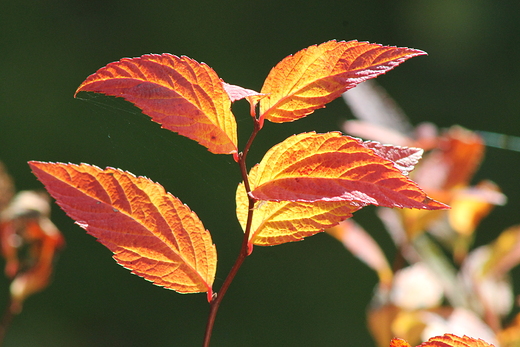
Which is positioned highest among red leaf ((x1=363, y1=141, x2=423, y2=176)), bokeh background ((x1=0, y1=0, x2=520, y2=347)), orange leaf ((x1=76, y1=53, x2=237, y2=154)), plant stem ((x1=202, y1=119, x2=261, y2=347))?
orange leaf ((x1=76, y1=53, x2=237, y2=154))

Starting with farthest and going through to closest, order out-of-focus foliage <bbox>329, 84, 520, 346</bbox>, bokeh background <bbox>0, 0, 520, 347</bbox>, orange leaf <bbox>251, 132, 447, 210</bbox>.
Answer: bokeh background <bbox>0, 0, 520, 347</bbox>
out-of-focus foliage <bbox>329, 84, 520, 346</bbox>
orange leaf <bbox>251, 132, 447, 210</bbox>

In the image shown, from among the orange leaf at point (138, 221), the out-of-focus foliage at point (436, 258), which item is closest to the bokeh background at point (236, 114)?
the out-of-focus foliage at point (436, 258)

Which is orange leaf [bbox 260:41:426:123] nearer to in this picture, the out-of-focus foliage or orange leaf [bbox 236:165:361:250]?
orange leaf [bbox 236:165:361:250]

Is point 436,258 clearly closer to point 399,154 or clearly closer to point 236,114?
point 399,154

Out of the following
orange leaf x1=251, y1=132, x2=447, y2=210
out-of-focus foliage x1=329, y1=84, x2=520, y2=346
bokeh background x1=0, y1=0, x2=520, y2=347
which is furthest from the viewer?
bokeh background x1=0, y1=0, x2=520, y2=347

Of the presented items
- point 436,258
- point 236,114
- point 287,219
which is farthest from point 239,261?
point 236,114

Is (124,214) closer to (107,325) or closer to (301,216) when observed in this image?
(301,216)

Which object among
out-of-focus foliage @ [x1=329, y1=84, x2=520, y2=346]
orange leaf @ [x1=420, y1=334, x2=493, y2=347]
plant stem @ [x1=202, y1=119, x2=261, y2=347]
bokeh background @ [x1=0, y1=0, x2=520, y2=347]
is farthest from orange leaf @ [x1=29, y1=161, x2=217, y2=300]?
bokeh background @ [x1=0, y1=0, x2=520, y2=347]
